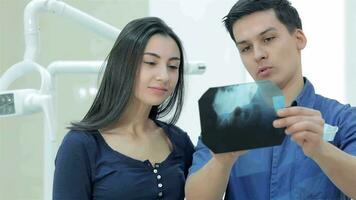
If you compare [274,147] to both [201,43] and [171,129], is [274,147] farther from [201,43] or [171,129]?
[201,43]

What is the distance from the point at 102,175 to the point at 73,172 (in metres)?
0.06

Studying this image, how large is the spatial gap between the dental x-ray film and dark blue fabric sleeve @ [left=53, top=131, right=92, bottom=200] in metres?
0.31

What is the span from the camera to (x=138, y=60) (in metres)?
1.01

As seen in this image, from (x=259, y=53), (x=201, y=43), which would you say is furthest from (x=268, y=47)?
(x=201, y=43)

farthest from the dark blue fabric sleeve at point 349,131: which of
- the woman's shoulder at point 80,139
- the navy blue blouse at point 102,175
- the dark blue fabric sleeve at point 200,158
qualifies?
the woman's shoulder at point 80,139

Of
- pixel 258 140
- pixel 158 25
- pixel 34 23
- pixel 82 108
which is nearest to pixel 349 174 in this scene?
pixel 258 140

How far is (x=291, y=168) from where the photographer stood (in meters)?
0.89

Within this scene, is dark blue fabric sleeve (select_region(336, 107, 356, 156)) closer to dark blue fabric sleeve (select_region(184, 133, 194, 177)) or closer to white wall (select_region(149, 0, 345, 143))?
dark blue fabric sleeve (select_region(184, 133, 194, 177))

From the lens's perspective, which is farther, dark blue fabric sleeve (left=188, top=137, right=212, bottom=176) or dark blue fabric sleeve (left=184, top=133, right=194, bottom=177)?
dark blue fabric sleeve (left=184, top=133, right=194, bottom=177)

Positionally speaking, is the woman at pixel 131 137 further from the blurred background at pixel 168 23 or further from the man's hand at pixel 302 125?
the blurred background at pixel 168 23

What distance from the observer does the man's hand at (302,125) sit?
2.31 ft

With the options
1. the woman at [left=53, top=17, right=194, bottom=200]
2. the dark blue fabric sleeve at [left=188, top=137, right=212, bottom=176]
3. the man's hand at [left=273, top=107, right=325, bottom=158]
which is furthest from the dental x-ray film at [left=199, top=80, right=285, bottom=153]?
the woman at [left=53, top=17, right=194, bottom=200]

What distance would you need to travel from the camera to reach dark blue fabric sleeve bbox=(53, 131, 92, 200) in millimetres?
952

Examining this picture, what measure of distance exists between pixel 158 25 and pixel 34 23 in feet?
1.36
